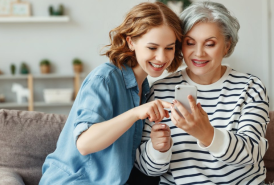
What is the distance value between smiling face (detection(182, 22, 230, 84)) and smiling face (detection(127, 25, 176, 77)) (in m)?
0.10

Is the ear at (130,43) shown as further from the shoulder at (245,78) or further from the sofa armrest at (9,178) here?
the sofa armrest at (9,178)

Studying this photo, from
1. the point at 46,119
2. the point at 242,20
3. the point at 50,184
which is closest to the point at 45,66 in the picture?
the point at 242,20

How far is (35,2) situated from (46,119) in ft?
11.8

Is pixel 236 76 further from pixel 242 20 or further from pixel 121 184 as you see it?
pixel 242 20

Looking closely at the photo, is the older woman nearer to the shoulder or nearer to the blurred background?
→ the shoulder

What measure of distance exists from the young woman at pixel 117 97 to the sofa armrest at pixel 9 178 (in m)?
0.11

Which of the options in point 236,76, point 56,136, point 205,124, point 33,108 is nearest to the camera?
point 205,124

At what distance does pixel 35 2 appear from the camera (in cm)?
495

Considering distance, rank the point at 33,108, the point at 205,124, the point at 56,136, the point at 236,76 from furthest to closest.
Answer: the point at 33,108 → the point at 56,136 → the point at 236,76 → the point at 205,124

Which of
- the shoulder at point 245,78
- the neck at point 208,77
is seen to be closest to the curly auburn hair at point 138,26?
the neck at point 208,77

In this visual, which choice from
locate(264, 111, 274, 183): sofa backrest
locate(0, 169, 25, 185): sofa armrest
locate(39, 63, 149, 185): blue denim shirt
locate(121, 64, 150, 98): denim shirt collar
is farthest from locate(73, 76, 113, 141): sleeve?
locate(264, 111, 274, 183): sofa backrest

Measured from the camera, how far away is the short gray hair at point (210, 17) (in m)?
1.49

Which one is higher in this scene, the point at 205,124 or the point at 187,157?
the point at 205,124

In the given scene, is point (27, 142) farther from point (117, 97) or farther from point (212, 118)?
point (212, 118)
